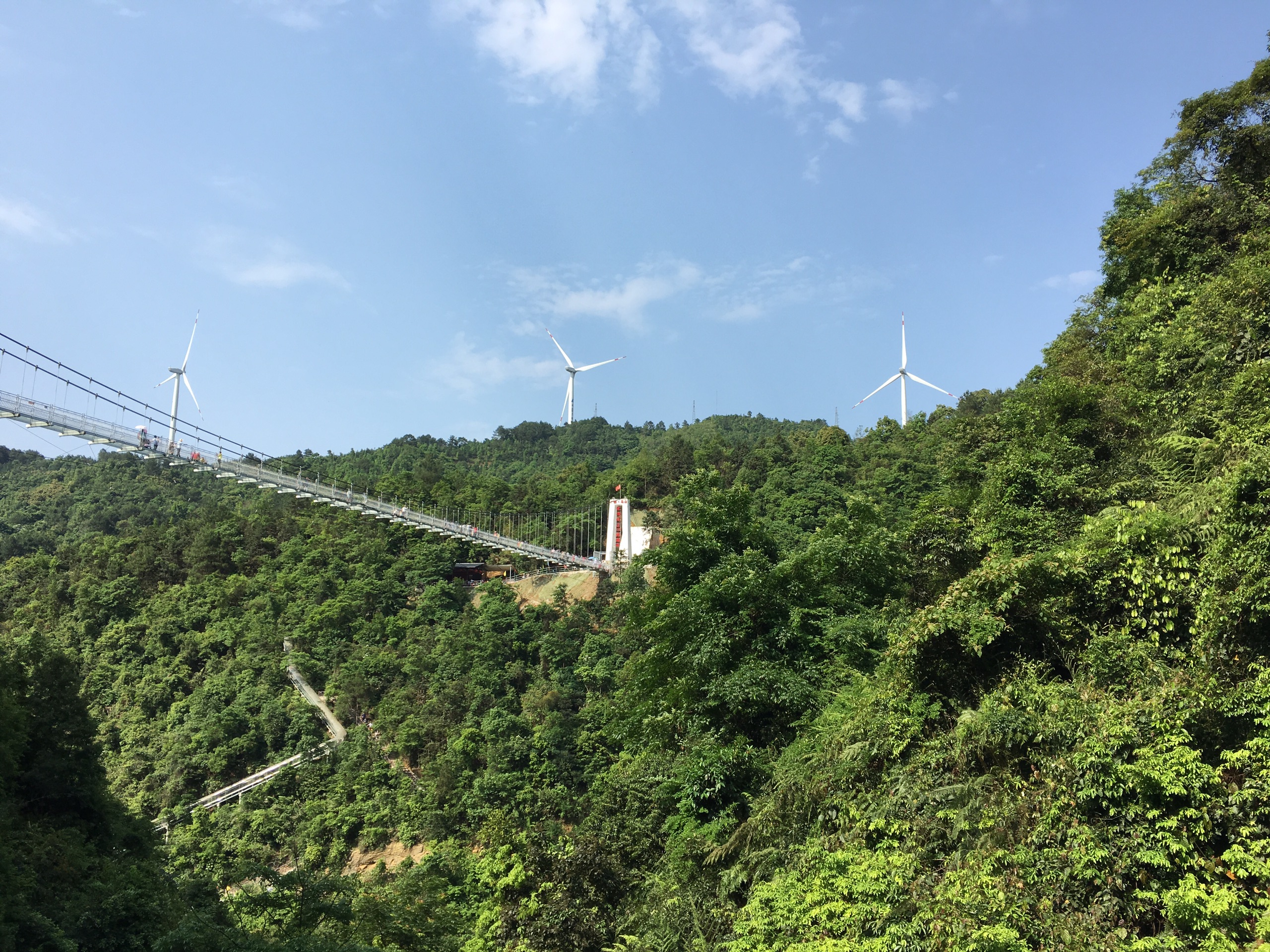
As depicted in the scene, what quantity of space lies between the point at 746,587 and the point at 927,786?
15.6 ft

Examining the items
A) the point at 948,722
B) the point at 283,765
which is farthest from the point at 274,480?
the point at 948,722

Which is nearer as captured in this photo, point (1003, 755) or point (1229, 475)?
point (1229, 475)

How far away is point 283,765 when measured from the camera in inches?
1473

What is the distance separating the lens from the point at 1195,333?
12969 millimetres

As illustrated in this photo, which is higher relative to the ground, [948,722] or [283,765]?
[948,722]

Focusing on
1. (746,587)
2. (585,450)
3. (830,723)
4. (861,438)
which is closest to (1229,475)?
(830,723)

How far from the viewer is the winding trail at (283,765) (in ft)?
119

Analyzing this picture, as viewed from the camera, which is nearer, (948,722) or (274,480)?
(948,722)

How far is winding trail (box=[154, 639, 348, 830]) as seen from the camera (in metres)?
36.2

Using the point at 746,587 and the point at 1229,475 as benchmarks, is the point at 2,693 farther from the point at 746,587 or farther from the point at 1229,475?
the point at 1229,475

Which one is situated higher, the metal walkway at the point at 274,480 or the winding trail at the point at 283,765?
the metal walkway at the point at 274,480

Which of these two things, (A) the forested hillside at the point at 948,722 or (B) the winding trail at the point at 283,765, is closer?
(A) the forested hillside at the point at 948,722

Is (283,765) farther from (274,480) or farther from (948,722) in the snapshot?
(948,722)

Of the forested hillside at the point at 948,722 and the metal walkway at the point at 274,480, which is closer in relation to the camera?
the forested hillside at the point at 948,722
